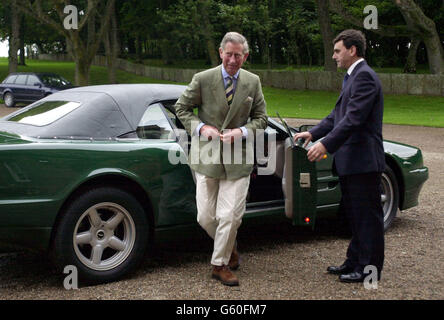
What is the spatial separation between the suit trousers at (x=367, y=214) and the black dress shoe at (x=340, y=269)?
15 cm

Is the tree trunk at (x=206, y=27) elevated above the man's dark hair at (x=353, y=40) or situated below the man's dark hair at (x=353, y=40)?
above

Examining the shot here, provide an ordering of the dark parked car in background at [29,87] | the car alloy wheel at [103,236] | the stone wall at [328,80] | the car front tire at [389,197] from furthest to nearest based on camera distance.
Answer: the stone wall at [328,80]
the dark parked car in background at [29,87]
the car front tire at [389,197]
the car alloy wheel at [103,236]

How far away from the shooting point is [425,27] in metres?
27.8

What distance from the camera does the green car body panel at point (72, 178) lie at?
4.04m

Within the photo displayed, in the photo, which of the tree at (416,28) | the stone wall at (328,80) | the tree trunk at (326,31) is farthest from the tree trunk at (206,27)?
the tree at (416,28)

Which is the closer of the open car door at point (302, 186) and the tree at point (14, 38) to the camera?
the open car door at point (302, 186)

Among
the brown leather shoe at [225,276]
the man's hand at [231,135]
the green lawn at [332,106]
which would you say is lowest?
the green lawn at [332,106]

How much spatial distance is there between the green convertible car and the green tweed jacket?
0.33 meters

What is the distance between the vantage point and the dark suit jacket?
4293mm

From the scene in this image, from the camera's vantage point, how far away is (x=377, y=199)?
4.47 metres

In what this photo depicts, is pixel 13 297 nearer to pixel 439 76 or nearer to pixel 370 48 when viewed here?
pixel 439 76

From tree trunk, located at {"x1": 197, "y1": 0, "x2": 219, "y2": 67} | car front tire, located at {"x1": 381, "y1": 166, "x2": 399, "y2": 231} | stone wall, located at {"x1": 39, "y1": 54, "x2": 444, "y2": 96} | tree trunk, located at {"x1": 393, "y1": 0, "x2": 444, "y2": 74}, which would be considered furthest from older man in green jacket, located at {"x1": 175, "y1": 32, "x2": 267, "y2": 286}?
tree trunk, located at {"x1": 197, "y1": 0, "x2": 219, "y2": 67}

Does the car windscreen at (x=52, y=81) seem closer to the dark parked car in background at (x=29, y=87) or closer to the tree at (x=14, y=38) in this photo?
the dark parked car in background at (x=29, y=87)
